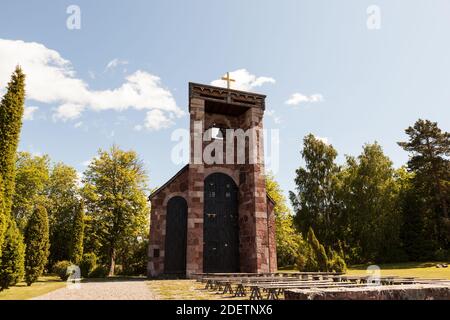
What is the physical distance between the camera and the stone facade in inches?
770

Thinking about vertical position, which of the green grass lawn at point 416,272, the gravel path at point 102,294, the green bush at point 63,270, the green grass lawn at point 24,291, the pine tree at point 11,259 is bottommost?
the green grass lawn at point 416,272

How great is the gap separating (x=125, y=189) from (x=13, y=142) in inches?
747

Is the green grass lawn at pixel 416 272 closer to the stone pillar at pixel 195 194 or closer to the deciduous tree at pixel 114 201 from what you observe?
the stone pillar at pixel 195 194

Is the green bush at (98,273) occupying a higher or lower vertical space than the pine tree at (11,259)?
lower

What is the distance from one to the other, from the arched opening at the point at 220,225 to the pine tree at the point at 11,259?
10301 mm

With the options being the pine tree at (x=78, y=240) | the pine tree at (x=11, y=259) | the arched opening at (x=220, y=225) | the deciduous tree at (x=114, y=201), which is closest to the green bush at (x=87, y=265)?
the pine tree at (x=78, y=240)

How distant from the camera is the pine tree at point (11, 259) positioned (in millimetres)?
13430

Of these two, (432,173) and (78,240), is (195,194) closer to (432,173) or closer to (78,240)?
(78,240)

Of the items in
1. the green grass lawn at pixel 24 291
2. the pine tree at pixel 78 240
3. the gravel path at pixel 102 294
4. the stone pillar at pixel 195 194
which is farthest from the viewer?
the pine tree at pixel 78 240

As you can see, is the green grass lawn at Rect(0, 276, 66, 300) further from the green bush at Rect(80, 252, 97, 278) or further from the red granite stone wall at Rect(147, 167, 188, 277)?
the green bush at Rect(80, 252, 97, 278)

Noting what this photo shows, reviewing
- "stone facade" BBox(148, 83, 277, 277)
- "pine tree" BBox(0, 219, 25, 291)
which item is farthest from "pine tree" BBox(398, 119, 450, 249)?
"pine tree" BBox(0, 219, 25, 291)
